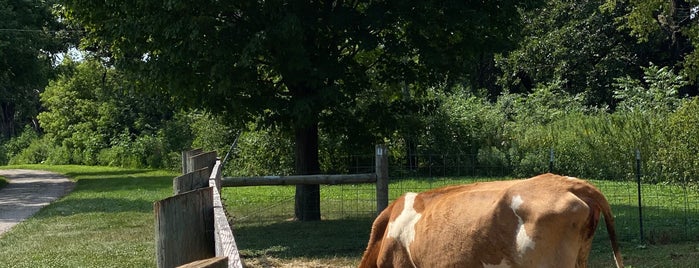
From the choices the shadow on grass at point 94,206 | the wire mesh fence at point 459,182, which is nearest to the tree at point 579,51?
the wire mesh fence at point 459,182

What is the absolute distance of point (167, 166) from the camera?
39.4 m

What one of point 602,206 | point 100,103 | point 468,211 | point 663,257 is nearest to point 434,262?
point 468,211

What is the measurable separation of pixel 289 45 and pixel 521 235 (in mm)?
7169

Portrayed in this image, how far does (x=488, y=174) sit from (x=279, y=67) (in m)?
6.29

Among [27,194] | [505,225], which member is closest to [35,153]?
[27,194]

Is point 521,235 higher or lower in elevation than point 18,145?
lower

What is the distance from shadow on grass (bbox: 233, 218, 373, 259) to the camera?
12188mm

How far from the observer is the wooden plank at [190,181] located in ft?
22.3

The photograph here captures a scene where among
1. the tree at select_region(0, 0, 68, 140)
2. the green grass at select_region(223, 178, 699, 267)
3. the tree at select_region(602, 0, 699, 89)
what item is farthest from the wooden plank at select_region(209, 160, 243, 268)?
the tree at select_region(0, 0, 68, 140)

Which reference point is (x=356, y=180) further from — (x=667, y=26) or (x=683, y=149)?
(x=667, y=26)

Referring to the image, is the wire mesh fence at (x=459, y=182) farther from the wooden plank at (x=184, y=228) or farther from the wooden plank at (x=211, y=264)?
the wooden plank at (x=211, y=264)

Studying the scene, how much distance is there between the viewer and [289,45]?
12.7m

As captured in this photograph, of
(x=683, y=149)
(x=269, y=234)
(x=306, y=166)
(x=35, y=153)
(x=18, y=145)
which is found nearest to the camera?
(x=269, y=234)

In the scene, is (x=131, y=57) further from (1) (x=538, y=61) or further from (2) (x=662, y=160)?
(1) (x=538, y=61)
